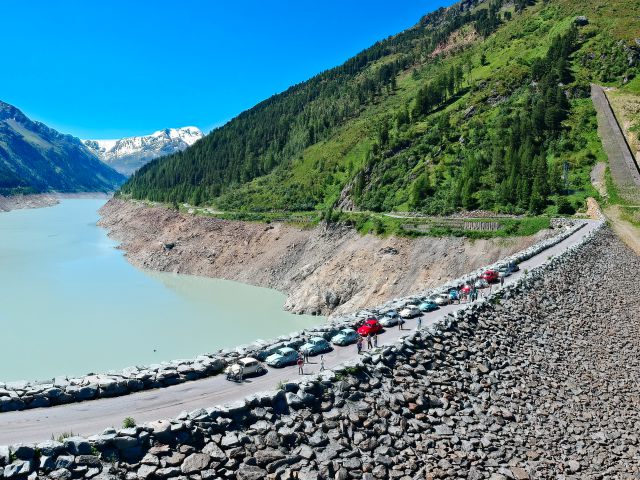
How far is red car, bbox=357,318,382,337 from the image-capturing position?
2534 centimetres

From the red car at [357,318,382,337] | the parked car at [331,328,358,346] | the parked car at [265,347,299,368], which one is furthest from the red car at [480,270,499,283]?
the parked car at [265,347,299,368]

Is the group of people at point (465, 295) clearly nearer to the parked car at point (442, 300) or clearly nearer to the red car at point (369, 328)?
the parked car at point (442, 300)

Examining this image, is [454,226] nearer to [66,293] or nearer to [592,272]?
[592,272]

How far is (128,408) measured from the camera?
15398 mm

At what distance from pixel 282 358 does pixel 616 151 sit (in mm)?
88170

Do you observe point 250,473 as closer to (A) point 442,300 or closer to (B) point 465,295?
(A) point 442,300

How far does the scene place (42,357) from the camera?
4000cm

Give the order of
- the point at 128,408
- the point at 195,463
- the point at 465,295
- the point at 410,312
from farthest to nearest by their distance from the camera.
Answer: the point at 465,295
the point at 410,312
the point at 128,408
the point at 195,463

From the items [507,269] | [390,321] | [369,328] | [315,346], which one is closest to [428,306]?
[390,321]

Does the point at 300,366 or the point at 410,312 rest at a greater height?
the point at 300,366

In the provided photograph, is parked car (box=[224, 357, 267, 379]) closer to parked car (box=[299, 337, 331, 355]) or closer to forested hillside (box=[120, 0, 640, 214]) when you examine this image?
parked car (box=[299, 337, 331, 355])

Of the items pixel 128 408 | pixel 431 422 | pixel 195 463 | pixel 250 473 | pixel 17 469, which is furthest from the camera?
pixel 431 422

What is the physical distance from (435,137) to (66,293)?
8195cm

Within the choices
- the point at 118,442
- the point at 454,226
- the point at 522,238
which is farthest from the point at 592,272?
the point at 118,442
